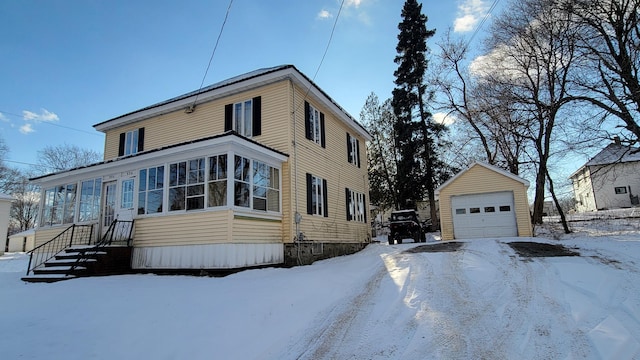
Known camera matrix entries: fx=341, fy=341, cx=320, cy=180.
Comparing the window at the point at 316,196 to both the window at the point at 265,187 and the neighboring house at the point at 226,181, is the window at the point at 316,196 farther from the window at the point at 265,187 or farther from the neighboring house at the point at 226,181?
the window at the point at 265,187

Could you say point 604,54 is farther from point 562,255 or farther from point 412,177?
point 412,177

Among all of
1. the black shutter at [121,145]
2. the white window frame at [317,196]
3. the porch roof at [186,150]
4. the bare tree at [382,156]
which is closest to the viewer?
the porch roof at [186,150]

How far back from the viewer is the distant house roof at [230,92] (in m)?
12.7

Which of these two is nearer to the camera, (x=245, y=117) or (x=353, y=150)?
(x=245, y=117)

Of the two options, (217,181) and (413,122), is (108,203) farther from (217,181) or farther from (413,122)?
(413,122)

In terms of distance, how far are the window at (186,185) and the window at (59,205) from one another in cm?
551

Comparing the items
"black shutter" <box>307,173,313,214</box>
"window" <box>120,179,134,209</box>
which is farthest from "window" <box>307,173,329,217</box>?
"window" <box>120,179,134,209</box>

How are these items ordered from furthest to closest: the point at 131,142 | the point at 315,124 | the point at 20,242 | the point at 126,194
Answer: the point at 20,242 → the point at 131,142 → the point at 315,124 → the point at 126,194

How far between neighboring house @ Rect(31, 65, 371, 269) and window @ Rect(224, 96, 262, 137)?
41 millimetres

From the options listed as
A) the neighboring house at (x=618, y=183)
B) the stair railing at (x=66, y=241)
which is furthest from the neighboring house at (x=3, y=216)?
the neighboring house at (x=618, y=183)

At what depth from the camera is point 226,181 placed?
10.1 meters

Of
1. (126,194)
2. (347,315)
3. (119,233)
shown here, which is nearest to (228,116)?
(126,194)

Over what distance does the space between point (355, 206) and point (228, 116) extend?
26.7ft

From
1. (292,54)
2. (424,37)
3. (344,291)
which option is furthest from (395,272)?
(424,37)
